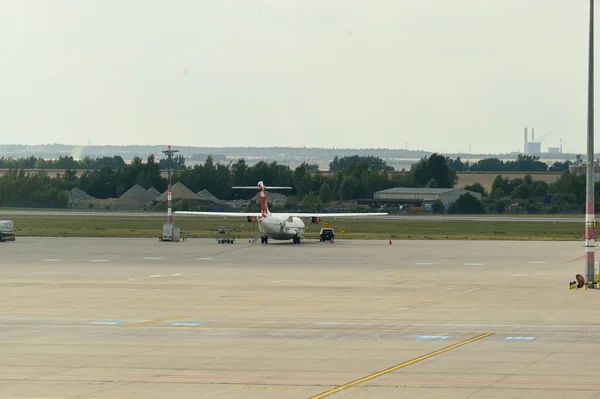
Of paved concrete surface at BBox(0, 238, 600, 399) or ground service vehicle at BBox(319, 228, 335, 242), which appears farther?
ground service vehicle at BBox(319, 228, 335, 242)

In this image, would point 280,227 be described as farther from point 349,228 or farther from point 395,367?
point 395,367

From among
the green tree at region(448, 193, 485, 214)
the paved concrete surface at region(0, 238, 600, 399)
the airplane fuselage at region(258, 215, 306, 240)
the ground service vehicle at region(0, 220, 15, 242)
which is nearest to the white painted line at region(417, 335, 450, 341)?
the paved concrete surface at region(0, 238, 600, 399)

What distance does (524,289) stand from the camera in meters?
50.7

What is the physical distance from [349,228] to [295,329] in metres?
89.7

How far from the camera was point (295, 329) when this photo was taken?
35875 mm

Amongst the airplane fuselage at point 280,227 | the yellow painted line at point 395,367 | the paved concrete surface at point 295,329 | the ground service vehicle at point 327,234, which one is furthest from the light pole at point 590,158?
the ground service vehicle at point 327,234

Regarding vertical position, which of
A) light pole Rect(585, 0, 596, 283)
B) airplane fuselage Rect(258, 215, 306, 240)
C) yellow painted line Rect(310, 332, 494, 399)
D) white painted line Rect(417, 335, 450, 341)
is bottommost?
white painted line Rect(417, 335, 450, 341)

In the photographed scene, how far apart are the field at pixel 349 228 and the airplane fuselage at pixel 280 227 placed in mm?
11736

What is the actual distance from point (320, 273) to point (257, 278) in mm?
4984

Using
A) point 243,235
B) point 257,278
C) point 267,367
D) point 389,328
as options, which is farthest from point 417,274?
point 243,235

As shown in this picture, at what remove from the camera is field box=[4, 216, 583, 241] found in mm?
108375

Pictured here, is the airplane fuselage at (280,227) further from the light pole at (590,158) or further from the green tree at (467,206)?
the green tree at (467,206)

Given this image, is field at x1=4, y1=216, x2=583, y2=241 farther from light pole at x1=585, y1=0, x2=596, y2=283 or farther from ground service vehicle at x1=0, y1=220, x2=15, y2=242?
light pole at x1=585, y1=0, x2=596, y2=283

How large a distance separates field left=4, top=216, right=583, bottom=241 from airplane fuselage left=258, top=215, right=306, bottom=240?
11.7 m
